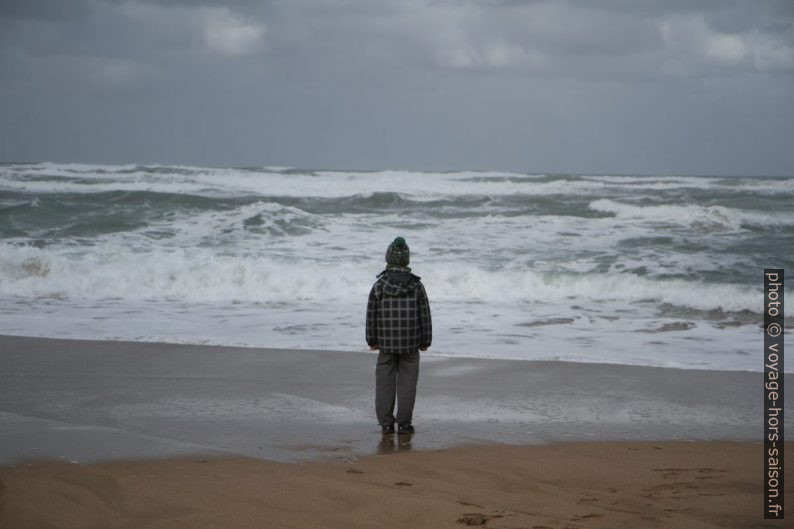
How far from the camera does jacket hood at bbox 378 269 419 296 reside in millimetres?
6062

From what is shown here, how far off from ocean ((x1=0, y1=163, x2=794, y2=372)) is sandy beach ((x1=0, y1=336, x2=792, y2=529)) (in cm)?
138

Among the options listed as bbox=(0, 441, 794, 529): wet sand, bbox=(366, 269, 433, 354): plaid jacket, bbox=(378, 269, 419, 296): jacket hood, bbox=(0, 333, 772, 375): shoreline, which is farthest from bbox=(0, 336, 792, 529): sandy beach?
bbox=(378, 269, 419, 296): jacket hood

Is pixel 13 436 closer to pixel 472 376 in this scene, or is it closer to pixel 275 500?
pixel 275 500

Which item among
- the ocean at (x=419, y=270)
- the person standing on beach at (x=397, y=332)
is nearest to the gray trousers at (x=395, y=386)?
the person standing on beach at (x=397, y=332)

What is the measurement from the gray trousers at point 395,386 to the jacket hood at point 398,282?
488 millimetres

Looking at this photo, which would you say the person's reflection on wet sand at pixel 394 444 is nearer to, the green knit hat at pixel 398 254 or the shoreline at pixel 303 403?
the shoreline at pixel 303 403

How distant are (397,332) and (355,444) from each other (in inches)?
33.5

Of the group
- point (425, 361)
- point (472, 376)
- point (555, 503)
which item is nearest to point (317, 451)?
point (555, 503)

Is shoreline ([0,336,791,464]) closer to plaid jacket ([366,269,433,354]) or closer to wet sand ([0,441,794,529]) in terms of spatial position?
wet sand ([0,441,794,529])

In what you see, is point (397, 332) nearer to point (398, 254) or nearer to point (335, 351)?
point (398, 254)

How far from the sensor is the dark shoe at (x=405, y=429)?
6.13 metres

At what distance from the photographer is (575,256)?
1816 centimetres

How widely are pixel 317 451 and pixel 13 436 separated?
1.97 meters

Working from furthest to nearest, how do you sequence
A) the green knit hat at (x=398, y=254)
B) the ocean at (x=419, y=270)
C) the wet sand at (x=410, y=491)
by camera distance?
the ocean at (x=419, y=270)
the green knit hat at (x=398, y=254)
the wet sand at (x=410, y=491)
